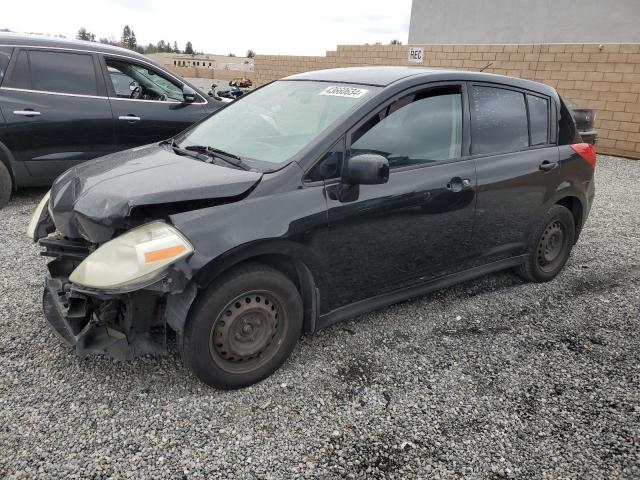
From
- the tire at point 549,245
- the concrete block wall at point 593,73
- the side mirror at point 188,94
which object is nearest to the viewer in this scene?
the tire at point 549,245

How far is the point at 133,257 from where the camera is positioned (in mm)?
2258

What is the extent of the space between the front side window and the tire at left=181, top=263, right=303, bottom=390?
4.49 m

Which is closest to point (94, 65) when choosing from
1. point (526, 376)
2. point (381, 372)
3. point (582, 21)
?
point (381, 372)

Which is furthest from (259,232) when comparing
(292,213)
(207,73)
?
(207,73)

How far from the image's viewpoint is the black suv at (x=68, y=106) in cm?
531

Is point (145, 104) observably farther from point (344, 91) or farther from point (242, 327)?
point (242, 327)

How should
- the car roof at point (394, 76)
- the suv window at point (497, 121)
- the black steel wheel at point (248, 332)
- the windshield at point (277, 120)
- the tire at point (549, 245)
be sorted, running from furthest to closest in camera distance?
the tire at point (549, 245), the suv window at point (497, 121), the car roof at point (394, 76), the windshield at point (277, 120), the black steel wheel at point (248, 332)

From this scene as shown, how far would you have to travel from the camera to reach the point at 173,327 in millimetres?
2414

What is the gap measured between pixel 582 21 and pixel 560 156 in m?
15.8

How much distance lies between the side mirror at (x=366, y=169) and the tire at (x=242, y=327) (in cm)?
67

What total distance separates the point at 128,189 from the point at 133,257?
1.35 ft

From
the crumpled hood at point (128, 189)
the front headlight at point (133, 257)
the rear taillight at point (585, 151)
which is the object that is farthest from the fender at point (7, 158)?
the rear taillight at point (585, 151)

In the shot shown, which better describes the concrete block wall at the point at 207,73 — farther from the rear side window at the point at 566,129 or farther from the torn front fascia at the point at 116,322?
the torn front fascia at the point at 116,322

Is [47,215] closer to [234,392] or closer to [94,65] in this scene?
[234,392]
